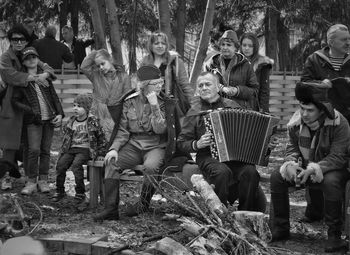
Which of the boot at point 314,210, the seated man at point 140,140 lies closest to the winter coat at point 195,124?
the seated man at point 140,140

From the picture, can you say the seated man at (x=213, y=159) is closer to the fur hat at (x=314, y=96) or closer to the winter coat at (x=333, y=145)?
the winter coat at (x=333, y=145)

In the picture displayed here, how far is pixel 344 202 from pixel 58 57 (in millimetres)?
8231

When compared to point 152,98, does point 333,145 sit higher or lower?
lower

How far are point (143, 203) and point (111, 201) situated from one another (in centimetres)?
43

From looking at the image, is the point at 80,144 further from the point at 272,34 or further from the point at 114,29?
the point at 272,34

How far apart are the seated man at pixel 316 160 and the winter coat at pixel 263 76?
6.47 feet

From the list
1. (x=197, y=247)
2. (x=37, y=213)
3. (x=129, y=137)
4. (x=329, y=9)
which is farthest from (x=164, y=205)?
(x=329, y=9)

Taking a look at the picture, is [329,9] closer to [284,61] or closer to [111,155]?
[284,61]

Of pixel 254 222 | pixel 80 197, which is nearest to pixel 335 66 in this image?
pixel 254 222

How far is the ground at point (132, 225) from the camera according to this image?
20.0 ft

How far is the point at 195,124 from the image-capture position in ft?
22.6

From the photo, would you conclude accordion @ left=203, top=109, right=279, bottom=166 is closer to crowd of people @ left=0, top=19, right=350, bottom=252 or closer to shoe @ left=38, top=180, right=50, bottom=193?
crowd of people @ left=0, top=19, right=350, bottom=252

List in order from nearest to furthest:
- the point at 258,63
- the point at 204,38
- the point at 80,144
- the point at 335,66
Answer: the point at 335,66 → the point at 80,144 → the point at 258,63 → the point at 204,38

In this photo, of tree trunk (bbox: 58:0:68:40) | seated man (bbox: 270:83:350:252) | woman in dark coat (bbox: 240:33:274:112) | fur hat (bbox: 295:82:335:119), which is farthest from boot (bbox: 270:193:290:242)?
tree trunk (bbox: 58:0:68:40)
